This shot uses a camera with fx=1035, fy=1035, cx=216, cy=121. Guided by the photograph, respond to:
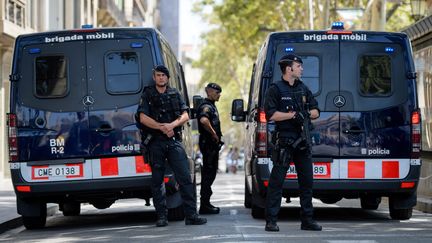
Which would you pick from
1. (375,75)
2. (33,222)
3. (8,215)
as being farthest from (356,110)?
(8,215)

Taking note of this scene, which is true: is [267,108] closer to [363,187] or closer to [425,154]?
[363,187]

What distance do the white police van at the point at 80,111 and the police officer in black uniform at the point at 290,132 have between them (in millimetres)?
1697

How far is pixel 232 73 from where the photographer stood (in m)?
71.8

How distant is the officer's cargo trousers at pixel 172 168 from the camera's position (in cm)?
1177

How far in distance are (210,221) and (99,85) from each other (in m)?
2.21

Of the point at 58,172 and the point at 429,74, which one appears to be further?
the point at 429,74

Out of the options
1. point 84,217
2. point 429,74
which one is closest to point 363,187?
point 84,217

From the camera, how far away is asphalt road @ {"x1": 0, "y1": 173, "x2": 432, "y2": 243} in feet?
34.0

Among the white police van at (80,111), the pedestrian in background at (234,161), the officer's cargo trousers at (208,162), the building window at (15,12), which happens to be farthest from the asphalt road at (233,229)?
the pedestrian in background at (234,161)

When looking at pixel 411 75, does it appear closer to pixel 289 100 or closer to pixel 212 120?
pixel 289 100

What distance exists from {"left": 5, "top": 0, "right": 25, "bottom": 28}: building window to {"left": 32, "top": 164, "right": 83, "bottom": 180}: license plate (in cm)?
1578

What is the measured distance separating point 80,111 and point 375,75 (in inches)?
140

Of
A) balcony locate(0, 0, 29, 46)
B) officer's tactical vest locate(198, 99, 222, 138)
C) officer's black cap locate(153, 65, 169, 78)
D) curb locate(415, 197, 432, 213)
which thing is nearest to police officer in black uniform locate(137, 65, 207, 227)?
officer's black cap locate(153, 65, 169, 78)

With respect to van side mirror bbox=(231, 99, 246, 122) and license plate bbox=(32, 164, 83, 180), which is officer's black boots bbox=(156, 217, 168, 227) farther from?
van side mirror bbox=(231, 99, 246, 122)
